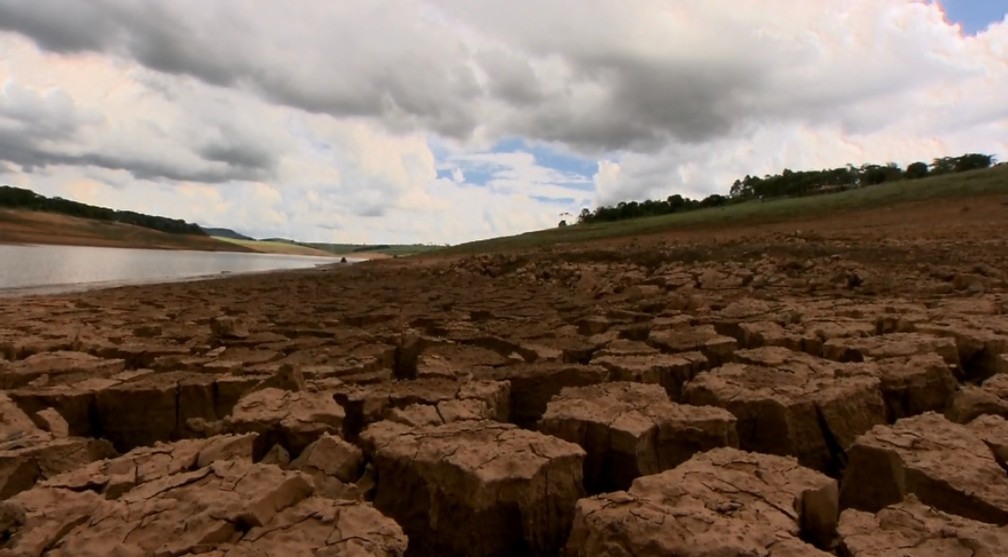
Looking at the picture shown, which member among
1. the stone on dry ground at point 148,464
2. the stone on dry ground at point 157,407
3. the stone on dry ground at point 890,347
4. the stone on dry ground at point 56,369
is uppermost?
the stone on dry ground at point 890,347

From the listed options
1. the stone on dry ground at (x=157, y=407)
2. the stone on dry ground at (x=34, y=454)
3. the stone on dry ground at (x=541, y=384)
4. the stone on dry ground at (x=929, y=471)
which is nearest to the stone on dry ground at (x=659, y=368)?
the stone on dry ground at (x=541, y=384)

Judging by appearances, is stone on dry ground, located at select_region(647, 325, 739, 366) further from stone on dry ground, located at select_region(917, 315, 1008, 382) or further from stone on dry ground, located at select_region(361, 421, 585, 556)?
stone on dry ground, located at select_region(361, 421, 585, 556)

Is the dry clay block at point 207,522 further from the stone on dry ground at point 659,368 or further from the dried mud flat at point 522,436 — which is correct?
the stone on dry ground at point 659,368

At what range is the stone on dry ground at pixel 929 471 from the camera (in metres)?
1.98

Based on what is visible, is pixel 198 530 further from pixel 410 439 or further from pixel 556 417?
pixel 556 417

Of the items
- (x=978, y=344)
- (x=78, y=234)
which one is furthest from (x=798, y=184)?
(x=78, y=234)

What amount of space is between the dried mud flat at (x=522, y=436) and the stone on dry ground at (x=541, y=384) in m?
0.01

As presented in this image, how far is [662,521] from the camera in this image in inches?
70.1

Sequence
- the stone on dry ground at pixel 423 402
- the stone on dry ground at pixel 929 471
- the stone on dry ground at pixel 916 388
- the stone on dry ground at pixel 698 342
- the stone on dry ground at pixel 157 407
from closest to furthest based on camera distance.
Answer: the stone on dry ground at pixel 929 471, the stone on dry ground at pixel 423 402, the stone on dry ground at pixel 916 388, the stone on dry ground at pixel 157 407, the stone on dry ground at pixel 698 342

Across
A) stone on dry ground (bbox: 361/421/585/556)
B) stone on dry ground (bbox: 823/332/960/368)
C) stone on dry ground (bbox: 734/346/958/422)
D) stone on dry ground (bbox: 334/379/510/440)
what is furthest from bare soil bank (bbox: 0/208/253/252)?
stone on dry ground (bbox: 734/346/958/422)

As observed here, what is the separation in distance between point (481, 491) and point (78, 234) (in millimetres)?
78683

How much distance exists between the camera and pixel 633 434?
8.32ft

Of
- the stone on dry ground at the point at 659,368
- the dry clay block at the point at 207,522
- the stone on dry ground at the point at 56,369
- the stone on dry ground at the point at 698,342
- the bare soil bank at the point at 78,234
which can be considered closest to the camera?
the dry clay block at the point at 207,522

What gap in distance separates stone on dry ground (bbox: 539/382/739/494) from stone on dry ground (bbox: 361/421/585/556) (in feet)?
0.91
